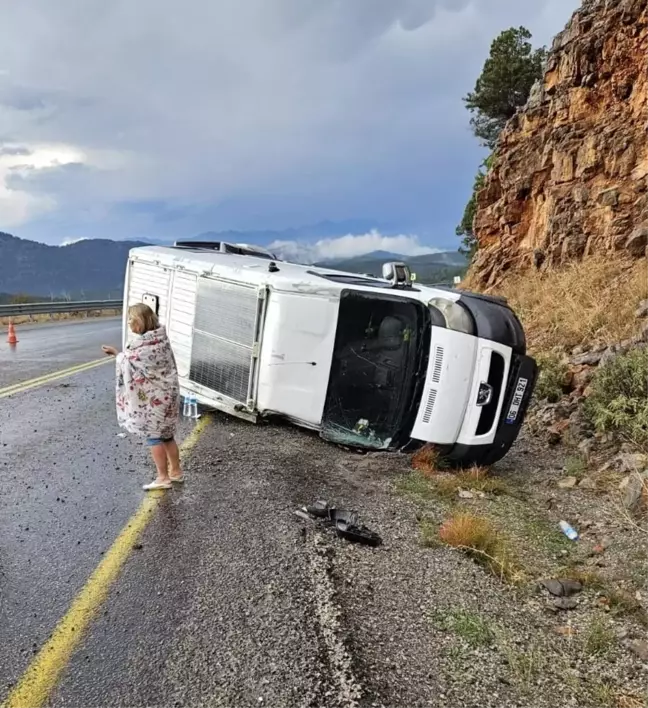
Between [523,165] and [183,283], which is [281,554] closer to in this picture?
[183,283]

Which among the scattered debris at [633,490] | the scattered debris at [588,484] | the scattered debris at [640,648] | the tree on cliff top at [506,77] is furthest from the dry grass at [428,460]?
the tree on cliff top at [506,77]

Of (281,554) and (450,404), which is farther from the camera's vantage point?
(450,404)

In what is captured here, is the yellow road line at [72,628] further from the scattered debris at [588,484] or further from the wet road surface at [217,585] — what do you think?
the scattered debris at [588,484]

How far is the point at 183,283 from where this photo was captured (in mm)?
7758

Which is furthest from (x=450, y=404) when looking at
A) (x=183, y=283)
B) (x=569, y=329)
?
(x=569, y=329)

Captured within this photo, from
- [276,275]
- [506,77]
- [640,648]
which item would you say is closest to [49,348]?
[276,275]

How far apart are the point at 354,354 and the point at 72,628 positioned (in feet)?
13.3

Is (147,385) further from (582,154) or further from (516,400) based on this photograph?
(582,154)

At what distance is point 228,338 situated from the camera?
7059 millimetres

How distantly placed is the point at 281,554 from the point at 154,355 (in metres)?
1.98

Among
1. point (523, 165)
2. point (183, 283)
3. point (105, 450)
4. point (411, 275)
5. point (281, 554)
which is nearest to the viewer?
point (281, 554)

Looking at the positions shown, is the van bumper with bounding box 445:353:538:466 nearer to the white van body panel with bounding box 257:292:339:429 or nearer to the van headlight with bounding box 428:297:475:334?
the van headlight with bounding box 428:297:475:334

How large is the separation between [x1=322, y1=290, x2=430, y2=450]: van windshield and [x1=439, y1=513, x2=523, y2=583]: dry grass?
64.0 inches

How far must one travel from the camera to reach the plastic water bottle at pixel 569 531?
457 centimetres
